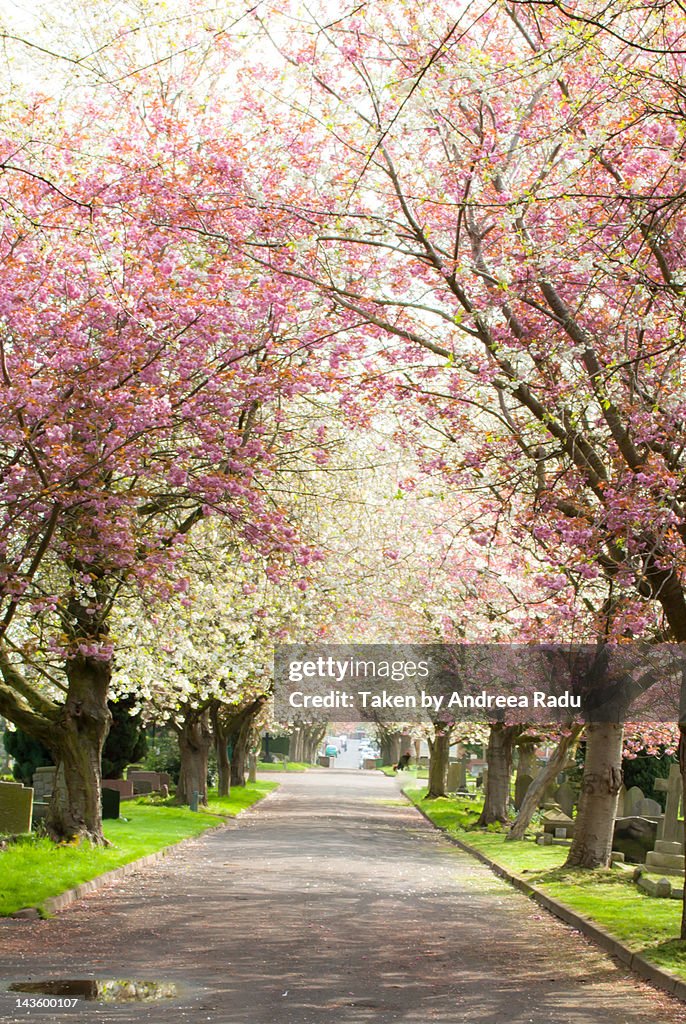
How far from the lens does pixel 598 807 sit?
68.6 ft

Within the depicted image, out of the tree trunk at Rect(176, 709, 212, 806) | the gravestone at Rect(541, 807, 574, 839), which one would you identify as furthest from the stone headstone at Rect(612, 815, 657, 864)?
the tree trunk at Rect(176, 709, 212, 806)

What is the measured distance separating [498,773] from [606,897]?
17774 millimetres

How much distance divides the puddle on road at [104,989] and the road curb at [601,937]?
4247mm

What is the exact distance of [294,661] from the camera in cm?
4191

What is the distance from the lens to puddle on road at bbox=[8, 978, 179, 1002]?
911 centimetres

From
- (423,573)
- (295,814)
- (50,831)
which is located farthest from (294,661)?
(50,831)

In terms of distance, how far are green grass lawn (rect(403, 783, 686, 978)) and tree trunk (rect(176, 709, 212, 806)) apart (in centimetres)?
1081

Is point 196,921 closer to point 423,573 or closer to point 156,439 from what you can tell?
point 156,439

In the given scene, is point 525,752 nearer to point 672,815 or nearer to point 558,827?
point 558,827

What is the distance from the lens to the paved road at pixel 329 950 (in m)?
9.16

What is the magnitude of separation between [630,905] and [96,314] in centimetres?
1010

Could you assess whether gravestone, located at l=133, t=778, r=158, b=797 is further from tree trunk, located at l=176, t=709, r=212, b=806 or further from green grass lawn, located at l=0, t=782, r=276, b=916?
green grass lawn, located at l=0, t=782, r=276, b=916

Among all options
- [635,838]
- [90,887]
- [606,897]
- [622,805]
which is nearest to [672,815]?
[635,838]

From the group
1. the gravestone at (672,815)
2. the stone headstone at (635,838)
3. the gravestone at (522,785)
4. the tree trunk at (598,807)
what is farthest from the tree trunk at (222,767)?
the tree trunk at (598,807)
